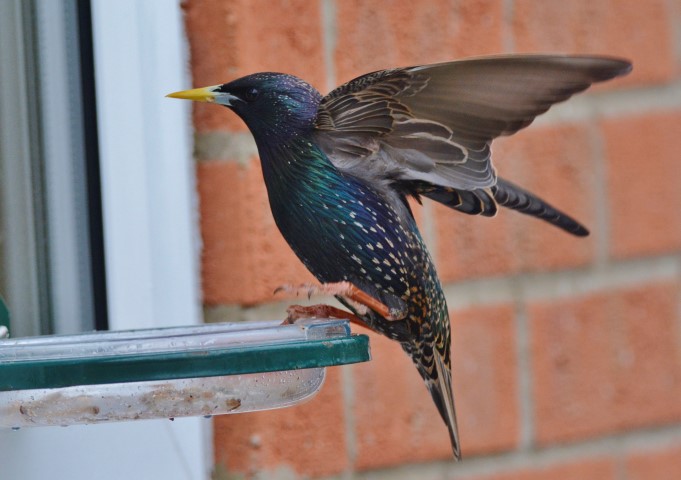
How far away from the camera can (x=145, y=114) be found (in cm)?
77

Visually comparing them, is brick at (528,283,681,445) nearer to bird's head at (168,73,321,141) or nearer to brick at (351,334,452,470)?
brick at (351,334,452,470)

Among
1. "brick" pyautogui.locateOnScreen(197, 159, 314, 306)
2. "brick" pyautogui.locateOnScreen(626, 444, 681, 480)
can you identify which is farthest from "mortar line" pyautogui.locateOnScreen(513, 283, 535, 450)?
"brick" pyautogui.locateOnScreen(197, 159, 314, 306)

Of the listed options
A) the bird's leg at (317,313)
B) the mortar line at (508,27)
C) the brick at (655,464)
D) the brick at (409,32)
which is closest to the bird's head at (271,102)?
the bird's leg at (317,313)

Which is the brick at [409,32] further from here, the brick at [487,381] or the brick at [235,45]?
the brick at [487,381]

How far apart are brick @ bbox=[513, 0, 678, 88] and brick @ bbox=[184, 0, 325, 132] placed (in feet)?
0.70

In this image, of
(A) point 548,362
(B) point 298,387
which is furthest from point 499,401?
(B) point 298,387

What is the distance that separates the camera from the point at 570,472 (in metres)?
0.92

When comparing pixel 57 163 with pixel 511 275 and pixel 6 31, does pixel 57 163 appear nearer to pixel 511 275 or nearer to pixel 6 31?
pixel 6 31

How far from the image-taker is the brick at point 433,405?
33.5 inches

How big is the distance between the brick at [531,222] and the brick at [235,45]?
184mm

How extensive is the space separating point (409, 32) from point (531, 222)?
0.64ft

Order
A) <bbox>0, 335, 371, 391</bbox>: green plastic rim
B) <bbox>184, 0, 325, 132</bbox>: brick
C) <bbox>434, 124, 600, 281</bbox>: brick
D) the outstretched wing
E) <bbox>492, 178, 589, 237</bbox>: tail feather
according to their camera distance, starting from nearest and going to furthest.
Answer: <bbox>0, 335, 371, 391</bbox>: green plastic rim, the outstretched wing, <bbox>492, 178, 589, 237</bbox>: tail feather, <bbox>184, 0, 325, 132</bbox>: brick, <bbox>434, 124, 600, 281</bbox>: brick

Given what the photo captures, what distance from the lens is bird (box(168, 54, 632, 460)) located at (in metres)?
0.56

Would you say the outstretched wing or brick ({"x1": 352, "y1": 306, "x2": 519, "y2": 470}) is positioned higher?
the outstretched wing
